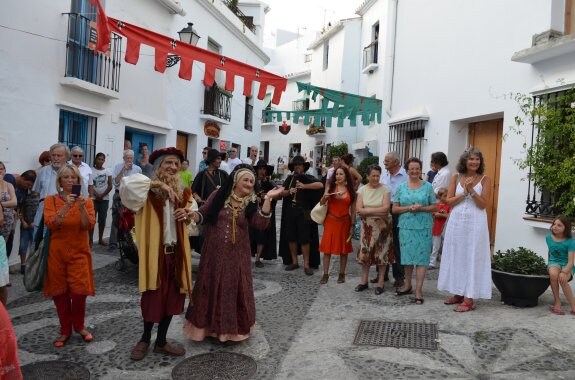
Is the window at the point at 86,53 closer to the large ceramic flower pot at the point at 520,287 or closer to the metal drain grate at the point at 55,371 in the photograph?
the metal drain grate at the point at 55,371

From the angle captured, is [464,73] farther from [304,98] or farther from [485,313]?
[304,98]

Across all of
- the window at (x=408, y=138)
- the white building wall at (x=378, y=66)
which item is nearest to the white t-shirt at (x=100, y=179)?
the window at (x=408, y=138)

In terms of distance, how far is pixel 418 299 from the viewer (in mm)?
5586

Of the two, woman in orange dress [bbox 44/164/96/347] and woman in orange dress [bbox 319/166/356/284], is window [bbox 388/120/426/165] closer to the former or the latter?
woman in orange dress [bbox 319/166/356/284]

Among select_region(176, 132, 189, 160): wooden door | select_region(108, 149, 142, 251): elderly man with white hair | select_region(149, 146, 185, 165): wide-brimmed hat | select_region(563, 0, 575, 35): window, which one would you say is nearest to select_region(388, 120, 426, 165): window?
select_region(563, 0, 575, 35): window

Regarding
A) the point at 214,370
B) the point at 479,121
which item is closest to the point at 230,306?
the point at 214,370

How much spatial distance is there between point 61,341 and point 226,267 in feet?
5.09

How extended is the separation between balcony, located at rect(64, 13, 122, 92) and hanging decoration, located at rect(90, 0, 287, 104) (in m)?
0.57

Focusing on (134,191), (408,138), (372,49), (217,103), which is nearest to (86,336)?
(134,191)

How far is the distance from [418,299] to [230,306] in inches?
99.4

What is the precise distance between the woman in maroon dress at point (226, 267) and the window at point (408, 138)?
6910mm

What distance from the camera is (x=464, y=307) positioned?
525 centimetres

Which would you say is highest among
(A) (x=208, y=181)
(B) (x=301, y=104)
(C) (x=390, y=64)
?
(B) (x=301, y=104)

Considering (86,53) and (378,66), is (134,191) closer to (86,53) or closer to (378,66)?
(86,53)
